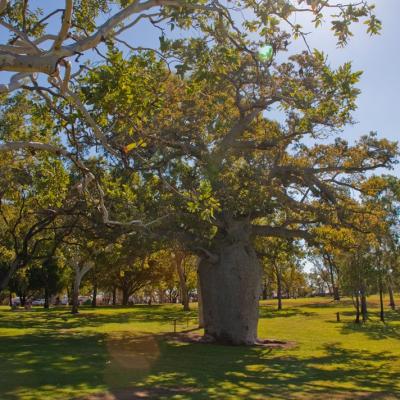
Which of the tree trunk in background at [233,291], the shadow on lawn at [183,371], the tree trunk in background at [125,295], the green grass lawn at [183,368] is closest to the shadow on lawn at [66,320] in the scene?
the green grass lawn at [183,368]

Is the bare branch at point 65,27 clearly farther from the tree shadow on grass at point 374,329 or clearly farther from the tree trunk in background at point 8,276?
the tree shadow on grass at point 374,329

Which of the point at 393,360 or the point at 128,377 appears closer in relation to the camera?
the point at 128,377

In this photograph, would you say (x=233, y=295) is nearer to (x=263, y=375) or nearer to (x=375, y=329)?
(x=263, y=375)

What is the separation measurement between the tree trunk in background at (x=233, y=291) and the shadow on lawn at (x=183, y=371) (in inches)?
43.3

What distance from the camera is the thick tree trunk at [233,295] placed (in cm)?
2011

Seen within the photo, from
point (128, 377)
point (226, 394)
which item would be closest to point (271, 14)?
point (226, 394)

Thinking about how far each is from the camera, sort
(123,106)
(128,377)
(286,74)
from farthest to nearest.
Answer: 1. (286,74)
2. (128,377)
3. (123,106)

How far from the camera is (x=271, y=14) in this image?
844 cm

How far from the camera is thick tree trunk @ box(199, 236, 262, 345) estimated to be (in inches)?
792

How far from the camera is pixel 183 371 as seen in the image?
1334 centimetres

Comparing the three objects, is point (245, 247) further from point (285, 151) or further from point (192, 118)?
point (192, 118)

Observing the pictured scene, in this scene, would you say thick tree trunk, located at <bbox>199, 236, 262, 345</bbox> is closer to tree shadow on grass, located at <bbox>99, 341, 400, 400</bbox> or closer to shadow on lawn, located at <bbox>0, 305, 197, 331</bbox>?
tree shadow on grass, located at <bbox>99, 341, 400, 400</bbox>

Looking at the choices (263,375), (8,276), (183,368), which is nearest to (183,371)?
(183,368)

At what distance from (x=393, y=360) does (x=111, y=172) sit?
11375mm
